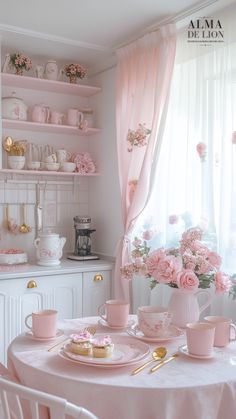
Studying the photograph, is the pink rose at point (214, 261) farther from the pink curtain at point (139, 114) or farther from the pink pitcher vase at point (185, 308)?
the pink curtain at point (139, 114)

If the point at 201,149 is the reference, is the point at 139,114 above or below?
above

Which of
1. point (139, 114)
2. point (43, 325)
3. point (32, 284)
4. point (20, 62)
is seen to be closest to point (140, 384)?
point (43, 325)

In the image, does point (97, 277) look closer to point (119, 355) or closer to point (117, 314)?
point (117, 314)

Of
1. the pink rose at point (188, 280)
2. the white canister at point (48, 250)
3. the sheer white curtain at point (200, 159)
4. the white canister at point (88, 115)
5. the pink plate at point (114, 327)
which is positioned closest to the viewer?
the pink rose at point (188, 280)

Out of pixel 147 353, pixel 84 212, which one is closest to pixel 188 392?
pixel 147 353

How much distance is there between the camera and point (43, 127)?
3.33 m

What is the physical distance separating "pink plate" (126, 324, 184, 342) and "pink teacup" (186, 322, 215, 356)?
0.16m

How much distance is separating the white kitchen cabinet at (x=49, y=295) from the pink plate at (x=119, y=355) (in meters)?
1.30

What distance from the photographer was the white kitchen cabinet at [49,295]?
2.79 metres

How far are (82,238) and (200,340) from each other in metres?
2.06

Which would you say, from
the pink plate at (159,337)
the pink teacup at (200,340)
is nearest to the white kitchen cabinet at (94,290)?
the pink plate at (159,337)

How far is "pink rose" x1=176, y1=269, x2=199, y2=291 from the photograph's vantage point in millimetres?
1678

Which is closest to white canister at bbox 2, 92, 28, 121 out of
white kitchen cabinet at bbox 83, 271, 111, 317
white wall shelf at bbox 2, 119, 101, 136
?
white wall shelf at bbox 2, 119, 101, 136

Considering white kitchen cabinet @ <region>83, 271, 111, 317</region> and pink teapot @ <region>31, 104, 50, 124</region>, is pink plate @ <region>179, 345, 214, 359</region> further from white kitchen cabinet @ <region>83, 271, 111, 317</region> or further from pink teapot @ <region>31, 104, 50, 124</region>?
pink teapot @ <region>31, 104, 50, 124</region>
